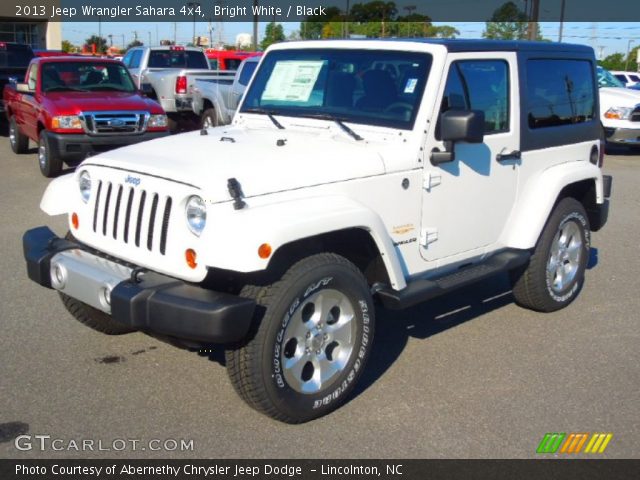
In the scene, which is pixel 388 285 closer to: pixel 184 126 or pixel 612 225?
pixel 612 225

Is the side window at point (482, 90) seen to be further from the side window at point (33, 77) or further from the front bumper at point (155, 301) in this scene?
the side window at point (33, 77)

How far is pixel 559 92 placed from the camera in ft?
18.3

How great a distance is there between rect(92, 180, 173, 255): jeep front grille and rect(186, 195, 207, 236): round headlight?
0.43 ft

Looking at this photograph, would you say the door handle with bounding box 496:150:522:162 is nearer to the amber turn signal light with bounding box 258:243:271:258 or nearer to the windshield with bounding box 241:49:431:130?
the windshield with bounding box 241:49:431:130

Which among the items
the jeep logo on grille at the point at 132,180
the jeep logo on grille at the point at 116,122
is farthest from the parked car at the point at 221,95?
the jeep logo on grille at the point at 132,180

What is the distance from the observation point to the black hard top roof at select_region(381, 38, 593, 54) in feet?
15.2

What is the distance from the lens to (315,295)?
3.78 m

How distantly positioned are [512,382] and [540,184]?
1566mm

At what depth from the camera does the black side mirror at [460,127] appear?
165 inches

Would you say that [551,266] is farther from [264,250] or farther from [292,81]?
[264,250]

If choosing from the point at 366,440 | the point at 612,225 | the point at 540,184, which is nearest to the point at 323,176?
the point at 366,440

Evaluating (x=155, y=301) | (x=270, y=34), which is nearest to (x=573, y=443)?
(x=155, y=301)
